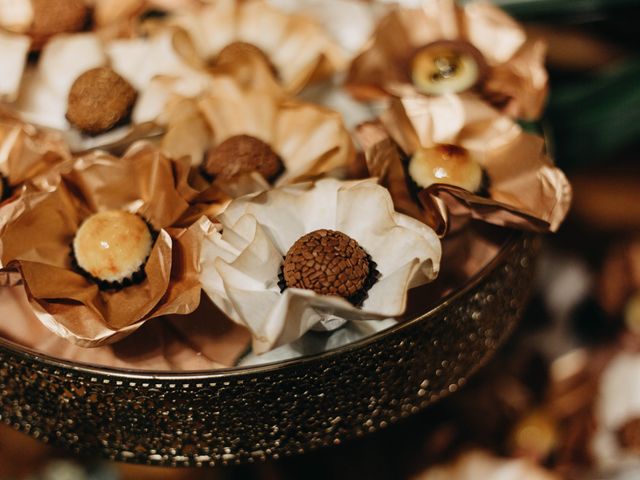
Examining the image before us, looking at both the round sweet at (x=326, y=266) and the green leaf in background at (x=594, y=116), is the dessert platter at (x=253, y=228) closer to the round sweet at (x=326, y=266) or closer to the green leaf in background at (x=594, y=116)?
the round sweet at (x=326, y=266)

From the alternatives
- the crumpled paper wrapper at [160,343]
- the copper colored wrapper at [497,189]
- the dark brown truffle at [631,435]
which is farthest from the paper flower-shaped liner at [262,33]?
the dark brown truffle at [631,435]

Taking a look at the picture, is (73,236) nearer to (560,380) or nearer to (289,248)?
(289,248)

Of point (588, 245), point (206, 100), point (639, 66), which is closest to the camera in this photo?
point (206, 100)

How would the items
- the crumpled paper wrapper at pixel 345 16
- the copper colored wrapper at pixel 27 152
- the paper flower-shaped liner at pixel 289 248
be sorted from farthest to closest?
the crumpled paper wrapper at pixel 345 16 < the copper colored wrapper at pixel 27 152 < the paper flower-shaped liner at pixel 289 248

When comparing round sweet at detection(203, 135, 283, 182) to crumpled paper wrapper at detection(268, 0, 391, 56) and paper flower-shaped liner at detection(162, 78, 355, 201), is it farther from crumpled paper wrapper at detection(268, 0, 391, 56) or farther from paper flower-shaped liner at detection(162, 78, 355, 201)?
crumpled paper wrapper at detection(268, 0, 391, 56)

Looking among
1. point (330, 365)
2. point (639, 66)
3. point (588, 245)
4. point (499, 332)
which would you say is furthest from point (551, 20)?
point (330, 365)

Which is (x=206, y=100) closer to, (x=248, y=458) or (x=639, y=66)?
(x=248, y=458)
